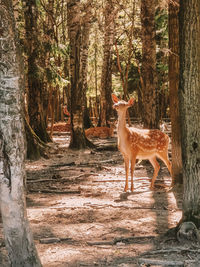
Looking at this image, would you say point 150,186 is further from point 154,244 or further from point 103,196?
point 154,244

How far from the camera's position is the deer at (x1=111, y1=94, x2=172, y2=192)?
31.0 ft

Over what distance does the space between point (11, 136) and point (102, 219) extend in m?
3.58

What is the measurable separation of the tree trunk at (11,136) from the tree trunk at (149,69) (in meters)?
8.96

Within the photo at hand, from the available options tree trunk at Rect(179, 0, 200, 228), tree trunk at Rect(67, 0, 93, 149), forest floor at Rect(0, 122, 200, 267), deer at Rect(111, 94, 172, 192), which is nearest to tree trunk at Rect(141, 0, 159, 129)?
forest floor at Rect(0, 122, 200, 267)

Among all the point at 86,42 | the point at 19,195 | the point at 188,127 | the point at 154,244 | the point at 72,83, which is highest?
the point at 86,42

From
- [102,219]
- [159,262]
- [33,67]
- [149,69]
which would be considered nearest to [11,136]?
[159,262]

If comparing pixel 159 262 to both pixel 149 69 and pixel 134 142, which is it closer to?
pixel 134 142

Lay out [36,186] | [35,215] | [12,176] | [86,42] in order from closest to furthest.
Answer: [12,176] < [35,215] < [36,186] < [86,42]

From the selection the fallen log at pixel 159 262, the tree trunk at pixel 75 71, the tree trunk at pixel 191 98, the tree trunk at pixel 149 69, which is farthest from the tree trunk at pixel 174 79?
the tree trunk at pixel 75 71

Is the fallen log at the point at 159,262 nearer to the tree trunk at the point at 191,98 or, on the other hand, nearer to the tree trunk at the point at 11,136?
the tree trunk at the point at 191,98

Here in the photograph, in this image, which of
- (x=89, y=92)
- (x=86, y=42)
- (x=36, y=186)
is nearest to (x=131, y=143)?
(x=36, y=186)

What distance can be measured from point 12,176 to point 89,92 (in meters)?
44.5

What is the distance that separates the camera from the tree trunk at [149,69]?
42.0ft

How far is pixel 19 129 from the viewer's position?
13.5ft
